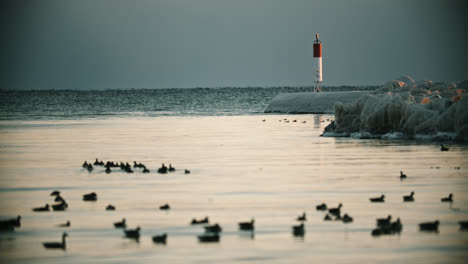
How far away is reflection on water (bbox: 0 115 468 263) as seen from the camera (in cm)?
1338

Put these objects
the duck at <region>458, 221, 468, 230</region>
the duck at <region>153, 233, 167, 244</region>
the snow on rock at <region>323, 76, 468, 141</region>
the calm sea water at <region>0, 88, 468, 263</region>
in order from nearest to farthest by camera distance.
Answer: the calm sea water at <region>0, 88, 468, 263</region> < the duck at <region>153, 233, 167, 244</region> < the duck at <region>458, 221, 468, 230</region> < the snow on rock at <region>323, 76, 468, 141</region>

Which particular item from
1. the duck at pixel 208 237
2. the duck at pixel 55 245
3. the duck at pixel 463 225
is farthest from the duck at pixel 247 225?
the duck at pixel 463 225

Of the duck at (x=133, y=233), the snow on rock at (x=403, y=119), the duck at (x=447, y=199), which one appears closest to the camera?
the duck at (x=133, y=233)

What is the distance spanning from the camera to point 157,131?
161 ft

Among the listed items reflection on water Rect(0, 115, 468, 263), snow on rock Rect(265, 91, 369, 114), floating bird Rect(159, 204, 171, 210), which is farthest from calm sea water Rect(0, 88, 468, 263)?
snow on rock Rect(265, 91, 369, 114)

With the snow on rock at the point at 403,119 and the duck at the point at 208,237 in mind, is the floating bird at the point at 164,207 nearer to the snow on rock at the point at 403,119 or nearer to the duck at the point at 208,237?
the duck at the point at 208,237

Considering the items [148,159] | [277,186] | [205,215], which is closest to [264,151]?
[148,159]

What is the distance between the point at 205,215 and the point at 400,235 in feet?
14.7

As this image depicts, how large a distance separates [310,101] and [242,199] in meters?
60.2

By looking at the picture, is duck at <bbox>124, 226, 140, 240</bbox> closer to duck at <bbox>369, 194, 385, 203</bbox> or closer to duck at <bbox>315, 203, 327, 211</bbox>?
duck at <bbox>315, 203, 327, 211</bbox>

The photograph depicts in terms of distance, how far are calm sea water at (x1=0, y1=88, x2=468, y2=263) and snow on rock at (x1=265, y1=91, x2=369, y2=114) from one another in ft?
122

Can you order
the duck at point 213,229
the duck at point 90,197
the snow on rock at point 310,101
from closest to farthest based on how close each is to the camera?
the duck at point 213,229 < the duck at point 90,197 < the snow on rock at point 310,101

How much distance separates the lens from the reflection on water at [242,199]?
13375 mm

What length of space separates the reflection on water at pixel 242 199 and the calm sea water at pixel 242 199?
0.03 metres
